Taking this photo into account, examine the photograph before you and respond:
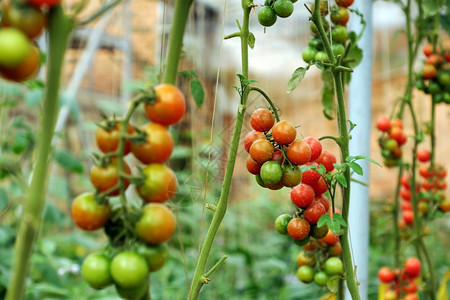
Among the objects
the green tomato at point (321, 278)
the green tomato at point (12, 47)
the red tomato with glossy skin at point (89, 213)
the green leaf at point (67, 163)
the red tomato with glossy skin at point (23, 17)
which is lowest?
the green tomato at point (321, 278)

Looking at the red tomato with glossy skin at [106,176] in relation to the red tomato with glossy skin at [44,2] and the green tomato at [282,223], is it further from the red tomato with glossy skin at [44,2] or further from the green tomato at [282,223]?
the green tomato at [282,223]

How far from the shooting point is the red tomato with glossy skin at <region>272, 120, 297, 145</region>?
1.76 feet

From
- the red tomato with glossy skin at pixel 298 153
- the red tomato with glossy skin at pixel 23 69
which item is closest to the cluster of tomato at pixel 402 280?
the red tomato with glossy skin at pixel 298 153

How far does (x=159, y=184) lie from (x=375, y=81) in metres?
4.21

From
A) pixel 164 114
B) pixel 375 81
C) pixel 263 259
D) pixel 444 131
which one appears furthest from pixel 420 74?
pixel 375 81

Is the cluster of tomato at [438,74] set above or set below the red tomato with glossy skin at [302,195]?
above

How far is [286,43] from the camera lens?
3.45m

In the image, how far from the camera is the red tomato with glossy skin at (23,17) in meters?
0.29

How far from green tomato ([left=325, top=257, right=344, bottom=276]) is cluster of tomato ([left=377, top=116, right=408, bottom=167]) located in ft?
1.79

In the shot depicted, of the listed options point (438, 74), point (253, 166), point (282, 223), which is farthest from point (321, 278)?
point (438, 74)

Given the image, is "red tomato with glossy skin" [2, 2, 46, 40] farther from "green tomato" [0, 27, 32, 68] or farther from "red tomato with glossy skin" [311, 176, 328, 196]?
"red tomato with glossy skin" [311, 176, 328, 196]

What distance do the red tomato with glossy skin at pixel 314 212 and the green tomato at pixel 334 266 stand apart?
5.3 inches

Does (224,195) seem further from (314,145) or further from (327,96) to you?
(327,96)

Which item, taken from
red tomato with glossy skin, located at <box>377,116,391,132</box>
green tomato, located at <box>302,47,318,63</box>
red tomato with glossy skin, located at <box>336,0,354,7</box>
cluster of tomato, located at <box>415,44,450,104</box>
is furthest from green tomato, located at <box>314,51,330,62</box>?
cluster of tomato, located at <box>415,44,450,104</box>
